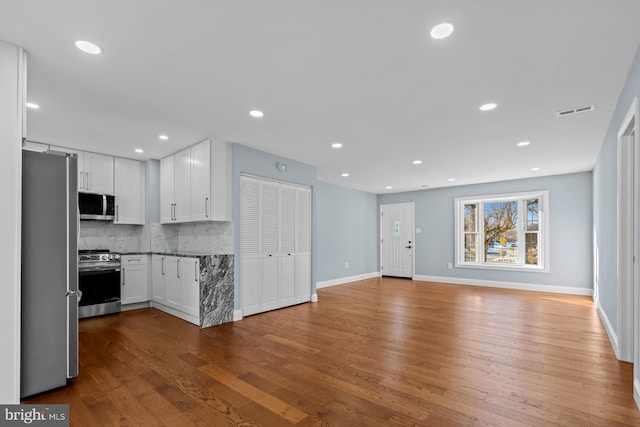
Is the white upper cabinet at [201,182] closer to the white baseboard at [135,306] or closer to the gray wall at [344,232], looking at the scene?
the white baseboard at [135,306]

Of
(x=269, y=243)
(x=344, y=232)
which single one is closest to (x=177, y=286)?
(x=269, y=243)

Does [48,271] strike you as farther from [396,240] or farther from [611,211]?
[396,240]

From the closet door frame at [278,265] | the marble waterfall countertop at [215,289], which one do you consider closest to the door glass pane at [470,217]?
the closet door frame at [278,265]

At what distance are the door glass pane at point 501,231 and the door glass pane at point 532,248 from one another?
231mm

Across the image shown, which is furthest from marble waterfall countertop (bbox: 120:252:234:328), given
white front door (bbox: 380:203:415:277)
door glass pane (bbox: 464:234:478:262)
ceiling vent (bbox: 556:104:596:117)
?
door glass pane (bbox: 464:234:478:262)

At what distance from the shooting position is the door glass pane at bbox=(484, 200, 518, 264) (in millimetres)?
7367

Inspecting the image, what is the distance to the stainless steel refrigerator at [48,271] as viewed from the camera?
7.81 feet

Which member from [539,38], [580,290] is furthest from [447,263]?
[539,38]

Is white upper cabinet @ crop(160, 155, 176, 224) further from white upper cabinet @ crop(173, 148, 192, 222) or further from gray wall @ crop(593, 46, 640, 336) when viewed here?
gray wall @ crop(593, 46, 640, 336)

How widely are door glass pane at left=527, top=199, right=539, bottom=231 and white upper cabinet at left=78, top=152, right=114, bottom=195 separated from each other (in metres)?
8.35

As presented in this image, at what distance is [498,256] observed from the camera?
24.8 feet

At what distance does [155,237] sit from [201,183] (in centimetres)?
181

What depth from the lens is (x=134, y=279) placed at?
17.1 ft

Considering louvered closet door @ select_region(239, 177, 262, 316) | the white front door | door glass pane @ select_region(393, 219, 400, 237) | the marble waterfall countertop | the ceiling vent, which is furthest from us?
door glass pane @ select_region(393, 219, 400, 237)
